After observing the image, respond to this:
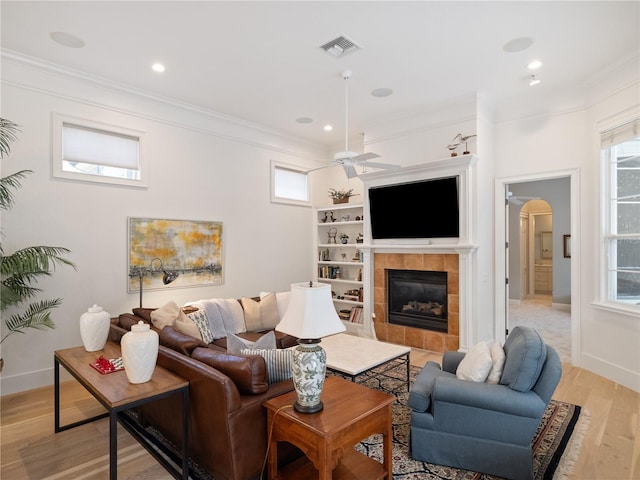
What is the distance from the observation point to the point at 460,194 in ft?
15.8

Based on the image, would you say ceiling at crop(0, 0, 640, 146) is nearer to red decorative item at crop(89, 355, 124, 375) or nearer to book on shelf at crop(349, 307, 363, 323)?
red decorative item at crop(89, 355, 124, 375)

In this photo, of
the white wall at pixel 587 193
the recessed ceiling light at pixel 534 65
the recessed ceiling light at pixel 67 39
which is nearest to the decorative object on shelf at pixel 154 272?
the recessed ceiling light at pixel 67 39

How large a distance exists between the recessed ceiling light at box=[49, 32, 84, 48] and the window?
5.64 metres

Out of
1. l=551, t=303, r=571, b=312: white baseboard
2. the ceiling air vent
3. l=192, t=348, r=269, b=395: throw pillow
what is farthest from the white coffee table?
l=551, t=303, r=571, b=312: white baseboard

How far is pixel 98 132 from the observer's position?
4332mm

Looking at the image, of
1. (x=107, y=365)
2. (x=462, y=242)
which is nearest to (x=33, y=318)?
(x=107, y=365)

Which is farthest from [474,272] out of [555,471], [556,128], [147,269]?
[147,269]

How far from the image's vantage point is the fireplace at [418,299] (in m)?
5.17

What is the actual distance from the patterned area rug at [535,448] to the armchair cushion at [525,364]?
0.61 meters

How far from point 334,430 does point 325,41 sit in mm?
3298

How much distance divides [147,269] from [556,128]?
5.51 metres

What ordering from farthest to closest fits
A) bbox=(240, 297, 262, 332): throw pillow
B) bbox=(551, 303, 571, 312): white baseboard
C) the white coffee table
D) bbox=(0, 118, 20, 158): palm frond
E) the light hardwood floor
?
1. bbox=(551, 303, 571, 312): white baseboard
2. bbox=(240, 297, 262, 332): throw pillow
3. bbox=(0, 118, 20, 158): palm frond
4. the white coffee table
5. the light hardwood floor

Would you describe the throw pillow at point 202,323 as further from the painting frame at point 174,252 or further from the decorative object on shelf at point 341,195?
the decorative object on shelf at point 341,195

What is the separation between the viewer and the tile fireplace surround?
4922 millimetres
